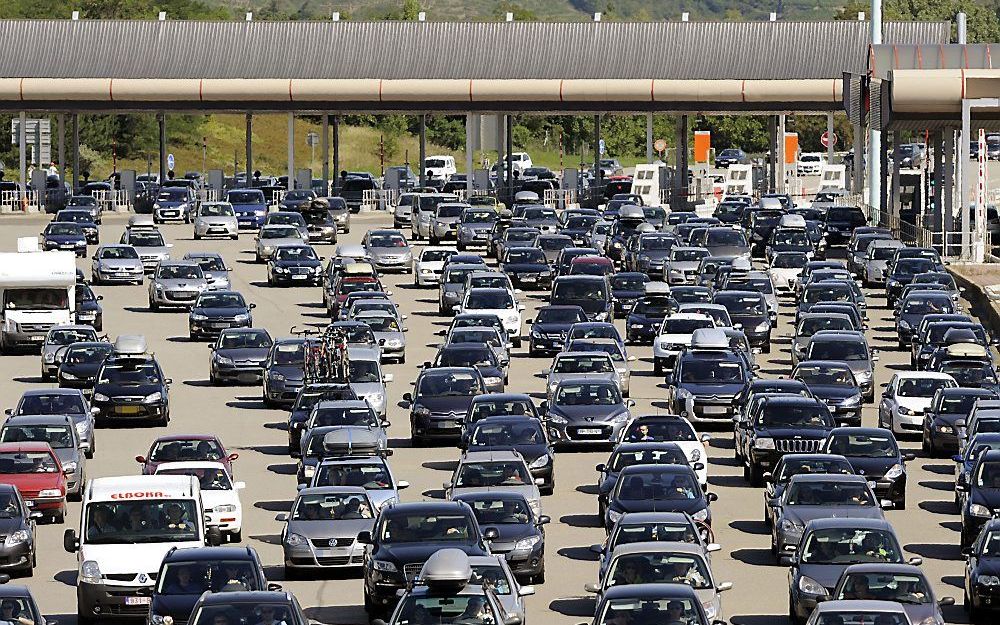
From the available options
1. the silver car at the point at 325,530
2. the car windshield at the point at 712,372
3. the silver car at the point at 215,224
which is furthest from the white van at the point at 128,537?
the silver car at the point at 215,224

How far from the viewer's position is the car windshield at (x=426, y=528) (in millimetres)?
29031

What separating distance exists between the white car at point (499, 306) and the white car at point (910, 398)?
14535mm

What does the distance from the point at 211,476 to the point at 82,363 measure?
55.1 feet

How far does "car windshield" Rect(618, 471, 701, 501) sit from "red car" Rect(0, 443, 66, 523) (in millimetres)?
9254

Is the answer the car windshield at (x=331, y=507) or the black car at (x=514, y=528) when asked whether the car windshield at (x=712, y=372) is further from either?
the car windshield at (x=331, y=507)

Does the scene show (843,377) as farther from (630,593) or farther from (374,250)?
(374,250)

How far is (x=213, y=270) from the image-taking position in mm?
69125

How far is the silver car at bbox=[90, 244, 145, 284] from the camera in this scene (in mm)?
72188

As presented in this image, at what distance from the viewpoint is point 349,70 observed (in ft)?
332

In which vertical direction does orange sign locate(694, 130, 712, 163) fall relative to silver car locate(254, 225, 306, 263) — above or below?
above

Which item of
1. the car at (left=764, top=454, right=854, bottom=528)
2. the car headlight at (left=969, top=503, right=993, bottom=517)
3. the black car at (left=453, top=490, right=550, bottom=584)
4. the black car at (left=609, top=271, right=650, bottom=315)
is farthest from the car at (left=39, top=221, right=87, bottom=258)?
the car headlight at (left=969, top=503, right=993, bottom=517)

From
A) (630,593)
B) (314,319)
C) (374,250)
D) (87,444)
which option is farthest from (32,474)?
(374,250)

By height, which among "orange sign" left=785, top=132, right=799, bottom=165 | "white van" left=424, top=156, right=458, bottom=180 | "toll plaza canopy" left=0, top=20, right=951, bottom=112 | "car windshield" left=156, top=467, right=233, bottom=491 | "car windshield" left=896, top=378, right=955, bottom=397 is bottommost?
"car windshield" left=156, top=467, right=233, bottom=491

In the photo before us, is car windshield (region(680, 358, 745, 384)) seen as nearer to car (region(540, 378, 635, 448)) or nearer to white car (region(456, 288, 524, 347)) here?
car (region(540, 378, 635, 448))
